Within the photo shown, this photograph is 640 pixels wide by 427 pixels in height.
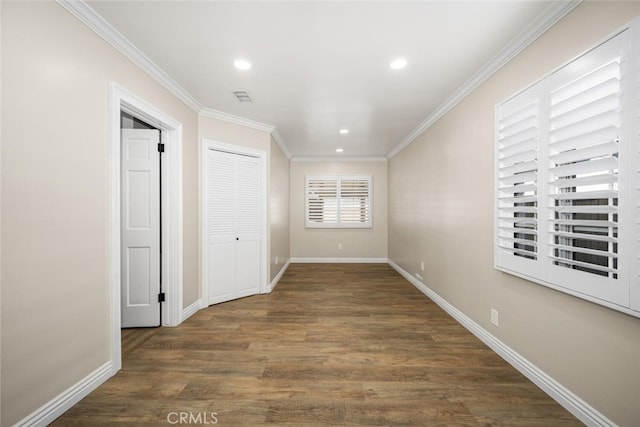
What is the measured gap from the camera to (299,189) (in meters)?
6.32

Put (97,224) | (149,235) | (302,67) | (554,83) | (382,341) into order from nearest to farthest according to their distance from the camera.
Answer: (554,83) < (97,224) < (302,67) < (382,341) < (149,235)

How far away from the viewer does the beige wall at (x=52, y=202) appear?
134 cm

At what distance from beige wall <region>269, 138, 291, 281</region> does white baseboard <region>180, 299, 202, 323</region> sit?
1139 millimetres

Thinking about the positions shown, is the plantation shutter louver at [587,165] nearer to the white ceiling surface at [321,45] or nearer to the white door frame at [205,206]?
the white ceiling surface at [321,45]

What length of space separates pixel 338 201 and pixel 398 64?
4221 mm

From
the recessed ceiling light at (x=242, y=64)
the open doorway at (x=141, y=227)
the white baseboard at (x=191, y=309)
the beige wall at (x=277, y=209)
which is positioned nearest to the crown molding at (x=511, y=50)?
the recessed ceiling light at (x=242, y=64)

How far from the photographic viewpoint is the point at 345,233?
637 cm

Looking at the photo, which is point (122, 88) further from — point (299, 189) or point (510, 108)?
point (299, 189)

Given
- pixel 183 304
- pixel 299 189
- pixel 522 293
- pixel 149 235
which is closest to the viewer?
pixel 522 293

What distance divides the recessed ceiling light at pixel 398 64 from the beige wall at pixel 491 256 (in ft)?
2.66

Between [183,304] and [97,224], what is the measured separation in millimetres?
1477

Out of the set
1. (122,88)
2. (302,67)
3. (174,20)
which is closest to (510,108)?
(302,67)

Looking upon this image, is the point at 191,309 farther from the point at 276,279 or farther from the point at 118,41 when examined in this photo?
the point at 118,41

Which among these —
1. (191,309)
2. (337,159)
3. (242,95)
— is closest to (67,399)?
(191,309)
